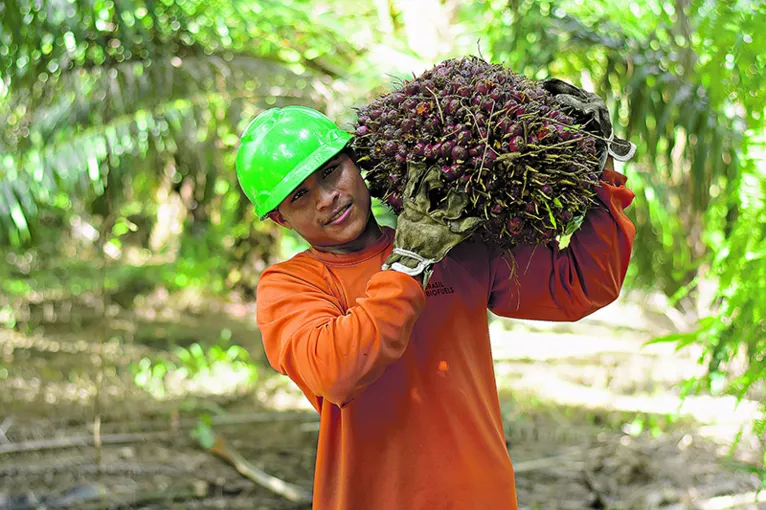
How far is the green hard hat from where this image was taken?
1468mm

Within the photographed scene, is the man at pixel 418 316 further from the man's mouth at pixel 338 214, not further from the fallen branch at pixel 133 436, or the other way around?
the fallen branch at pixel 133 436

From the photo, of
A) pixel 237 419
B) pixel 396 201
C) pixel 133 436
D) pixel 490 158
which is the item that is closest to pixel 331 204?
pixel 396 201

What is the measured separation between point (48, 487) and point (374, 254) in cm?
→ 278

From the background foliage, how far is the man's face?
1.29 metres

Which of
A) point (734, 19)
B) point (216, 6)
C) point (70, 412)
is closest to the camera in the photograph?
point (734, 19)

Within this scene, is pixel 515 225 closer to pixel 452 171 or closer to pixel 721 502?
pixel 452 171

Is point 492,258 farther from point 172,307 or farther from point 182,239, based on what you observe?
point 172,307

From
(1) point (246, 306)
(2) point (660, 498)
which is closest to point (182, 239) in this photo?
(1) point (246, 306)

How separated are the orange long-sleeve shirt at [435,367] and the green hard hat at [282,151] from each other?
0.61ft

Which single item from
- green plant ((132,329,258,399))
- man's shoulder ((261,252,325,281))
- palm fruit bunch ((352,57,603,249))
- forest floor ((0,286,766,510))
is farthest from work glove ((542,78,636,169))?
green plant ((132,329,258,399))

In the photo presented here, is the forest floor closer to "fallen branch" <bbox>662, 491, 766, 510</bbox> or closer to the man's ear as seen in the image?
"fallen branch" <bbox>662, 491, 766, 510</bbox>

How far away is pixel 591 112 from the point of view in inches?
56.6

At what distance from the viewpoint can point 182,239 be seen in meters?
6.74

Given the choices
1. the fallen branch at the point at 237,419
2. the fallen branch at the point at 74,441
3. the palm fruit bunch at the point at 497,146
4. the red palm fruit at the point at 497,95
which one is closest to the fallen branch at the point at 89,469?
the fallen branch at the point at 74,441
